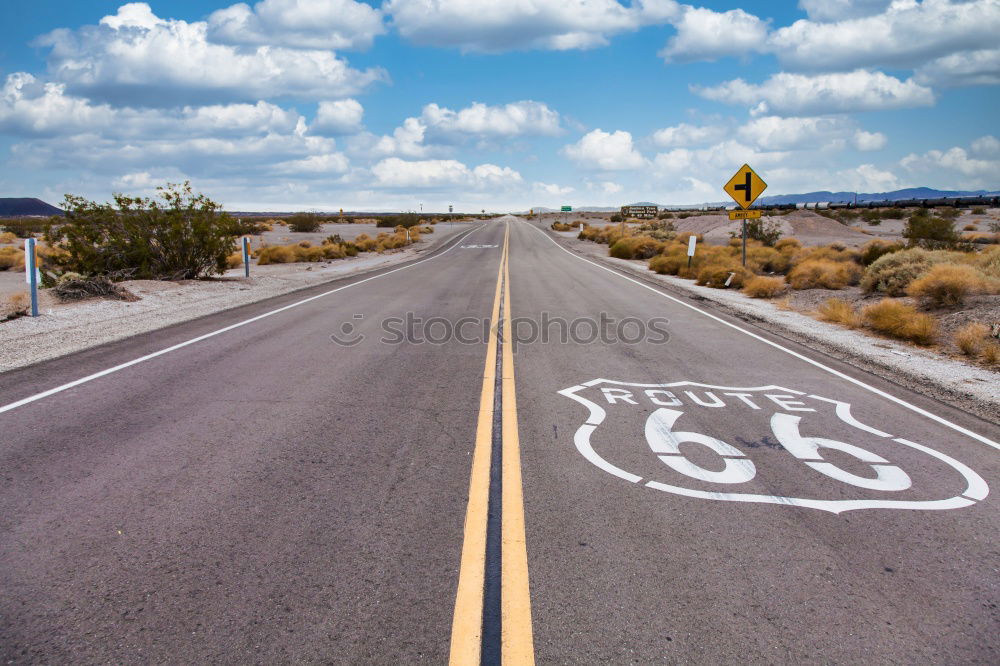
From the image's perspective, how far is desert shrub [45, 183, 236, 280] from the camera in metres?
17.7

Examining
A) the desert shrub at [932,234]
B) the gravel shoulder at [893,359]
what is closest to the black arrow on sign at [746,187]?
the gravel shoulder at [893,359]

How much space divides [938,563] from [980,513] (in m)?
0.98

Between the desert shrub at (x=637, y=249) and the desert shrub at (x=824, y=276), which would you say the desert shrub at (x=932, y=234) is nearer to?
the desert shrub at (x=824, y=276)

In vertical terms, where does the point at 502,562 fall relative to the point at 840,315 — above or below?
below

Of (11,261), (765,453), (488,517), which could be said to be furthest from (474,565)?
(11,261)

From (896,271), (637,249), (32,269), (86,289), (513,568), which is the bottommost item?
(513,568)

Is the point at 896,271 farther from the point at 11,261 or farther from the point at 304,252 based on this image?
the point at 11,261

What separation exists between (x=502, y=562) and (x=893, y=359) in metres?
8.15

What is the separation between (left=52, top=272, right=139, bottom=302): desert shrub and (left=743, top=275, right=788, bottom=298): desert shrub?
15627 millimetres

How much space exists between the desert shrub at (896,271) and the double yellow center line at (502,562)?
12397 millimetres

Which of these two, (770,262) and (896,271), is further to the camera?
(770,262)

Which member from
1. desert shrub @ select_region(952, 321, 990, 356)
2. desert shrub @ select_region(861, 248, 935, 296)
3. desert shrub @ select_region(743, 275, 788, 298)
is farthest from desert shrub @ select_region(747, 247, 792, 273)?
desert shrub @ select_region(952, 321, 990, 356)

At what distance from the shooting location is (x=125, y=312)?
1362 cm

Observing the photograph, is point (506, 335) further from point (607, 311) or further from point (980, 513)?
point (980, 513)
